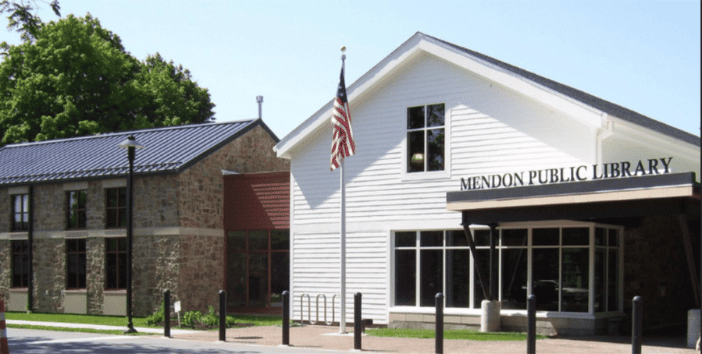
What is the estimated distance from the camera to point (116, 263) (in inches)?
1147

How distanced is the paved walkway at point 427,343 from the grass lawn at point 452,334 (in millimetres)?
661

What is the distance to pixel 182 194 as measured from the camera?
90.8 ft

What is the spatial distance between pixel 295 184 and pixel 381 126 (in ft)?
11.3

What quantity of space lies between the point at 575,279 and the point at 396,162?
578 centimetres

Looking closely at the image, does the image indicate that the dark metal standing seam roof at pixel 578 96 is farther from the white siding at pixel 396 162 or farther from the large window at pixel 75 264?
the large window at pixel 75 264

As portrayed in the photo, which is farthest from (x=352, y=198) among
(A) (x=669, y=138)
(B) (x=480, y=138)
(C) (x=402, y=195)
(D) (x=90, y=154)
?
(D) (x=90, y=154)

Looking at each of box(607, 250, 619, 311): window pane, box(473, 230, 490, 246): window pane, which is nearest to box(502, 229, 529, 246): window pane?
box(473, 230, 490, 246): window pane

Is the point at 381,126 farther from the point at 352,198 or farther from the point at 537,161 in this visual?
the point at 537,161

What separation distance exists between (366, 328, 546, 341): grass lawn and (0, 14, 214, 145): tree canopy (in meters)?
28.3

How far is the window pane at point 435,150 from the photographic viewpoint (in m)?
23.2

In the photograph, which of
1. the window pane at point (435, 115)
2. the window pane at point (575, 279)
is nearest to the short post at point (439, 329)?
the window pane at point (575, 279)

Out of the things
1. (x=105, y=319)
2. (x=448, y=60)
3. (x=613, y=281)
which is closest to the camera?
(x=613, y=281)

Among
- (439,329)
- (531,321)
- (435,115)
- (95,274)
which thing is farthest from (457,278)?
(95,274)

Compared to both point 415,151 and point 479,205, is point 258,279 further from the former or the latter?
point 479,205
